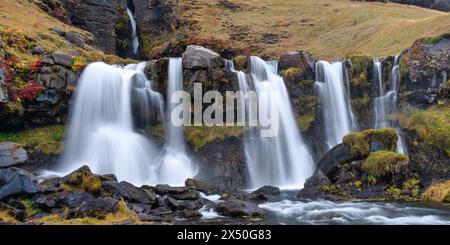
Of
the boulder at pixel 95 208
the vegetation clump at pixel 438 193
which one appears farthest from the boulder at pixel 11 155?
the vegetation clump at pixel 438 193

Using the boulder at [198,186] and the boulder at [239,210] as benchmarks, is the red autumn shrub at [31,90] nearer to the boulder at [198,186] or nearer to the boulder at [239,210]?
the boulder at [198,186]

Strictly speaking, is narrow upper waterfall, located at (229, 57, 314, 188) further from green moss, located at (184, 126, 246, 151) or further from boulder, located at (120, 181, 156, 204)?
boulder, located at (120, 181, 156, 204)

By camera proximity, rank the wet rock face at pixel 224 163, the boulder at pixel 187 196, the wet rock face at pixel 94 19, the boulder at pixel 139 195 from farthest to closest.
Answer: the wet rock face at pixel 94 19
the wet rock face at pixel 224 163
the boulder at pixel 187 196
the boulder at pixel 139 195

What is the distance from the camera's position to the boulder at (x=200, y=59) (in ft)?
87.9

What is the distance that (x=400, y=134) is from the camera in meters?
24.3

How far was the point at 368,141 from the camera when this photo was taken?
2138 centimetres

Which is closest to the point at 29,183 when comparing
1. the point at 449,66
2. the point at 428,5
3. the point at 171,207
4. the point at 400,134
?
the point at 171,207

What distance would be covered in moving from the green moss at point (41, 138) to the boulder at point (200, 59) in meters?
8.47

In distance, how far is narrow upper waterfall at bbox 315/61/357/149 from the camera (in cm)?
2798

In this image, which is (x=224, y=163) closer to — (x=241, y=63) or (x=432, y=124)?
(x=241, y=63)

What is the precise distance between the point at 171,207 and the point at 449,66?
20.1 metres

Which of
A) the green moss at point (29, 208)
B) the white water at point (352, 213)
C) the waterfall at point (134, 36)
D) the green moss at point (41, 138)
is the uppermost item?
the waterfall at point (134, 36)
